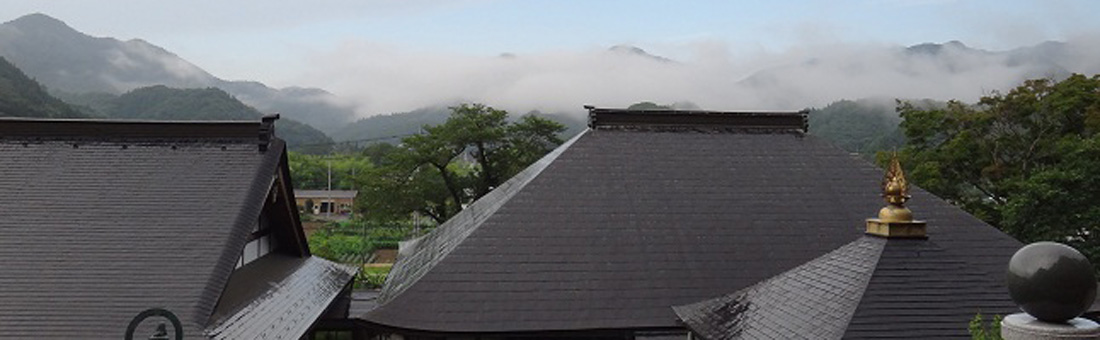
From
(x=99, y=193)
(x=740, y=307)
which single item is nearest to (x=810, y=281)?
(x=740, y=307)

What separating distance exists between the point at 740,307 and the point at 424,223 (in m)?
47.2

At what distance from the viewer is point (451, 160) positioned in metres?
32.8

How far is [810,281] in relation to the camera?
9164mm

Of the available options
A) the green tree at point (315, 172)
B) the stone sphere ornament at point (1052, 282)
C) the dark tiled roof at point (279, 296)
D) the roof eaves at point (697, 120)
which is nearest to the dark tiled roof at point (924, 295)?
the stone sphere ornament at point (1052, 282)

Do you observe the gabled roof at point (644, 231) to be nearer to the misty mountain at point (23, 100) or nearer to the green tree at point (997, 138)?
the green tree at point (997, 138)

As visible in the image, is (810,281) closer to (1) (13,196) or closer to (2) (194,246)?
(2) (194,246)

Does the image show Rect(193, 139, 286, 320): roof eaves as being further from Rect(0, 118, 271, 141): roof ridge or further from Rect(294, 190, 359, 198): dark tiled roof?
Rect(294, 190, 359, 198): dark tiled roof

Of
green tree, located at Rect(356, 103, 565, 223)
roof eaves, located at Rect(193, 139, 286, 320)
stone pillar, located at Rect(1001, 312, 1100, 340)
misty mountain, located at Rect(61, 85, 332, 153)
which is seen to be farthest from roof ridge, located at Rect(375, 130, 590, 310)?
misty mountain, located at Rect(61, 85, 332, 153)

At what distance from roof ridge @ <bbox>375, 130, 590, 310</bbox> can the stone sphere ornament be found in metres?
9.24

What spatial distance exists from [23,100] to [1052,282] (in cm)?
6923

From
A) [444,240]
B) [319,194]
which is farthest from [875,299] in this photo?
[319,194]

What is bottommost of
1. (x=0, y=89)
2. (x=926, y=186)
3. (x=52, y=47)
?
(x=926, y=186)

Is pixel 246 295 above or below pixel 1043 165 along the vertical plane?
below

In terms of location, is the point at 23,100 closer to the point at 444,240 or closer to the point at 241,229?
the point at 444,240
